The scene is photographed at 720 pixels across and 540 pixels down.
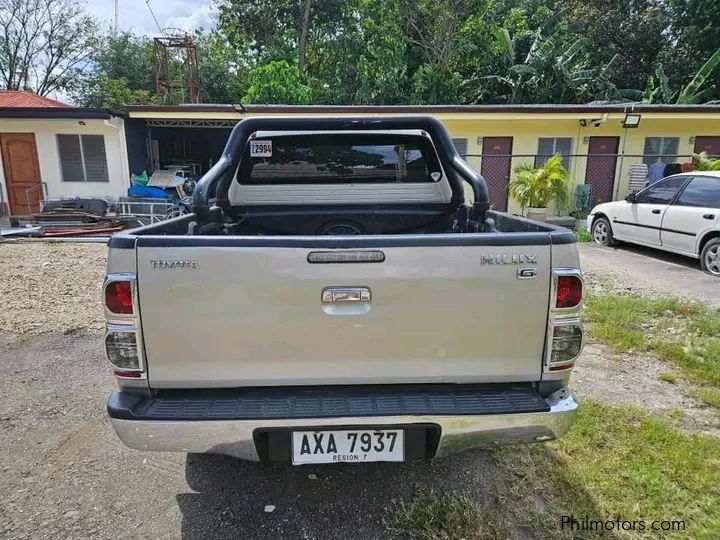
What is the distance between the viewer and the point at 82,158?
1320 cm

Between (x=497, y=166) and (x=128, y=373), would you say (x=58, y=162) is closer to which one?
(x=497, y=166)

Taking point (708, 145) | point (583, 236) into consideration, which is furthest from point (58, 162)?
point (708, 145)

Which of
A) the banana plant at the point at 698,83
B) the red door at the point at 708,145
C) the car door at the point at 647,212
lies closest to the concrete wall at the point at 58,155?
the car door at the point at 647,212

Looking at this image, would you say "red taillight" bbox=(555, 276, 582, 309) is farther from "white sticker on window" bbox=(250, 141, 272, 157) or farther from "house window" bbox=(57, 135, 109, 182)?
"house window" bbox=(57, 135, 109, 182)

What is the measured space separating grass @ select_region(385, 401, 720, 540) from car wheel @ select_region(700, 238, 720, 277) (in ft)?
17.3

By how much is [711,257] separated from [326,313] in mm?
7550

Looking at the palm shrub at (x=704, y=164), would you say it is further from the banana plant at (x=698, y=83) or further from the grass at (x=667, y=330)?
the grass at (x=667, y=330)

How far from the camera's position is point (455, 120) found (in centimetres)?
1302

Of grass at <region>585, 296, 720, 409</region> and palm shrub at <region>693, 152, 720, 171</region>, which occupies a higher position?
palm shrub at <region>693, 152, 720, 171</region>

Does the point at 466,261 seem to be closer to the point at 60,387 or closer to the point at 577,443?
the point at 577,443

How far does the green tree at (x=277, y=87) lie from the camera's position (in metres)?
18.3

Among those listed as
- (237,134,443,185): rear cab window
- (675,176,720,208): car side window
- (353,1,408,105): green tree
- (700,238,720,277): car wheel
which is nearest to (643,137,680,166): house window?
(675,176,720,208): car side window

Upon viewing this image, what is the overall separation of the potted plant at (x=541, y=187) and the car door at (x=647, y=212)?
8.58 feet

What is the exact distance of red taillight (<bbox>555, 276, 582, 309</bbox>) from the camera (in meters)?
2.00
